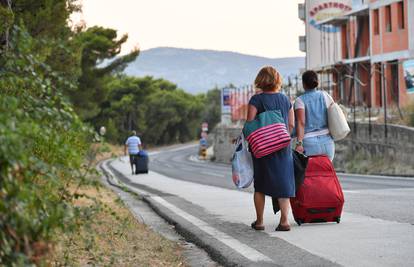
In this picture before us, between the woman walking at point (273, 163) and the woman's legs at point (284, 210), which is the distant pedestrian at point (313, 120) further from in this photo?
the woman's legs at point (284, 210)

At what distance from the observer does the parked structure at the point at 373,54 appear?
147 feet

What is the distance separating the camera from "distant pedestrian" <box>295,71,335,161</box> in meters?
9.57

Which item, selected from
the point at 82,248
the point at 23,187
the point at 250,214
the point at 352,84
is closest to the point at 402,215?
the point at 250,214

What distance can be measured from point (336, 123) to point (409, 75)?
33123mm

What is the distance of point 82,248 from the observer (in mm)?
7832

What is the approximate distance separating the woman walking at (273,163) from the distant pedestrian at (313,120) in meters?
0.41

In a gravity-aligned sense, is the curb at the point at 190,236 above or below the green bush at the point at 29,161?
below

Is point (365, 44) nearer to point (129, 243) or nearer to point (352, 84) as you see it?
point (352, 84)

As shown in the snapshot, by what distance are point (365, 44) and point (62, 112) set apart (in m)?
51.4

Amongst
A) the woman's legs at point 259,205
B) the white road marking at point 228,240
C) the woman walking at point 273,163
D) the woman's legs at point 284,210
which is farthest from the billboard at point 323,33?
the woman's legs at point 284,210

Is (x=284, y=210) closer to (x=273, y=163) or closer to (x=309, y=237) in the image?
(x=273, y=163)

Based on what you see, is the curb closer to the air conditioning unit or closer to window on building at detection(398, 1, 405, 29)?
window on building at detection(398, 1, 405, 29)

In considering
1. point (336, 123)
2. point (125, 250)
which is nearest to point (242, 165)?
point (336, 123)

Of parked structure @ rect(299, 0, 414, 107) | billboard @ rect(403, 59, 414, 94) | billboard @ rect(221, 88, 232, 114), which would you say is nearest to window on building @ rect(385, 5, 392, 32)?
parked structure @ rect(299, 0, 414, 107)
